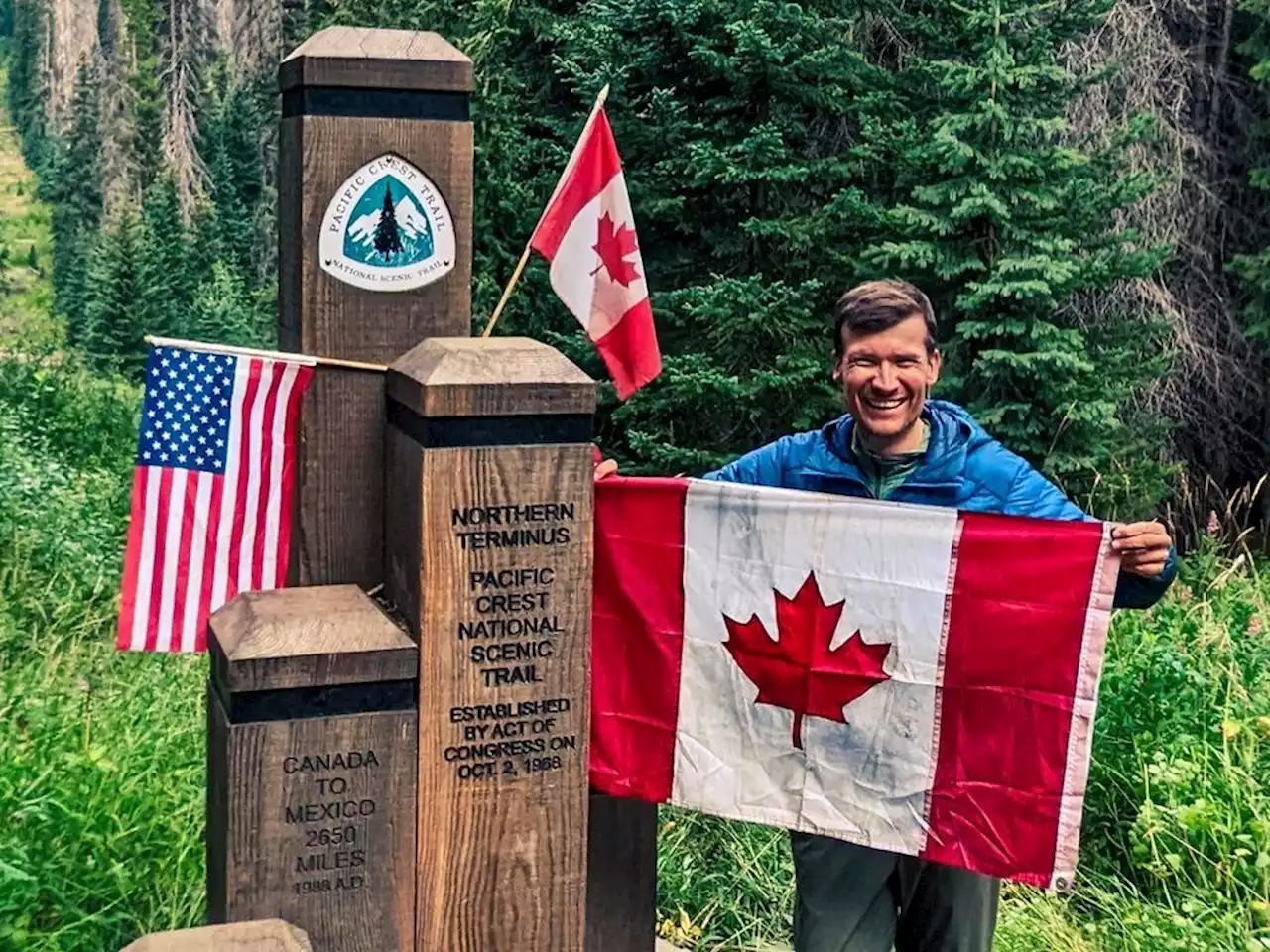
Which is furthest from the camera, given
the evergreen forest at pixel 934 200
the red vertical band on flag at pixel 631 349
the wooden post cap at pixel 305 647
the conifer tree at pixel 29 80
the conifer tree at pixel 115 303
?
the conifer tree at pixel 29 80

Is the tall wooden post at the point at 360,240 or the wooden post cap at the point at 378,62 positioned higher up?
the wooden post cap at the point at 378,62

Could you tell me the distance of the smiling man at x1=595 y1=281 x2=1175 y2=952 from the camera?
8.50 ft

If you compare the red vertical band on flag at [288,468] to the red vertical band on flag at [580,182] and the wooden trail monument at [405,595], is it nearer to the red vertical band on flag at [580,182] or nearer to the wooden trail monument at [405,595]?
the wooden trail monument at [405,595]

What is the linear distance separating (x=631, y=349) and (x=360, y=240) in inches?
32.6

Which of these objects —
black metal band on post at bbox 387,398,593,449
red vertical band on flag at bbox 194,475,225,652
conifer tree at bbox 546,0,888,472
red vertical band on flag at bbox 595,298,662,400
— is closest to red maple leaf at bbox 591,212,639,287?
red vertical band on flag at bbox 595,298,662,400

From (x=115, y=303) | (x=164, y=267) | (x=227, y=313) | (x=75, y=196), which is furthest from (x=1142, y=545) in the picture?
(x=75, y=196)

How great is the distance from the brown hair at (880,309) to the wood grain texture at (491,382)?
1.95ft

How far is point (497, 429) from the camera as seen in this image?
2.23 meters

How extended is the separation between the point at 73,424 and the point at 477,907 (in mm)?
7645

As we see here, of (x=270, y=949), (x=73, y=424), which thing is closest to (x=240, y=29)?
(x=73, y=424)

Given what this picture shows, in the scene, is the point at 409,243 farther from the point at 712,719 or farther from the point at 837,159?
the point at 837,159

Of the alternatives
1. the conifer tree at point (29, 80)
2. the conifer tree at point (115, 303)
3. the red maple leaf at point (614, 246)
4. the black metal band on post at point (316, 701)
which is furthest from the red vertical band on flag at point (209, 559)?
the conifer tree at point (29, 80)

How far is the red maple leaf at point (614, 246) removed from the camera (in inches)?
116

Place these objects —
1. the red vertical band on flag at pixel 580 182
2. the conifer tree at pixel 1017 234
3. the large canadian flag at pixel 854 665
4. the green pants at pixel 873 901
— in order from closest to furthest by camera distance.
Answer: the large canadian flag at pixel 854 665 < the green pants at pixel 873 901 < the red vertical band on flag at pixel 580 182 < the conifer tree at pixel 1017 234
